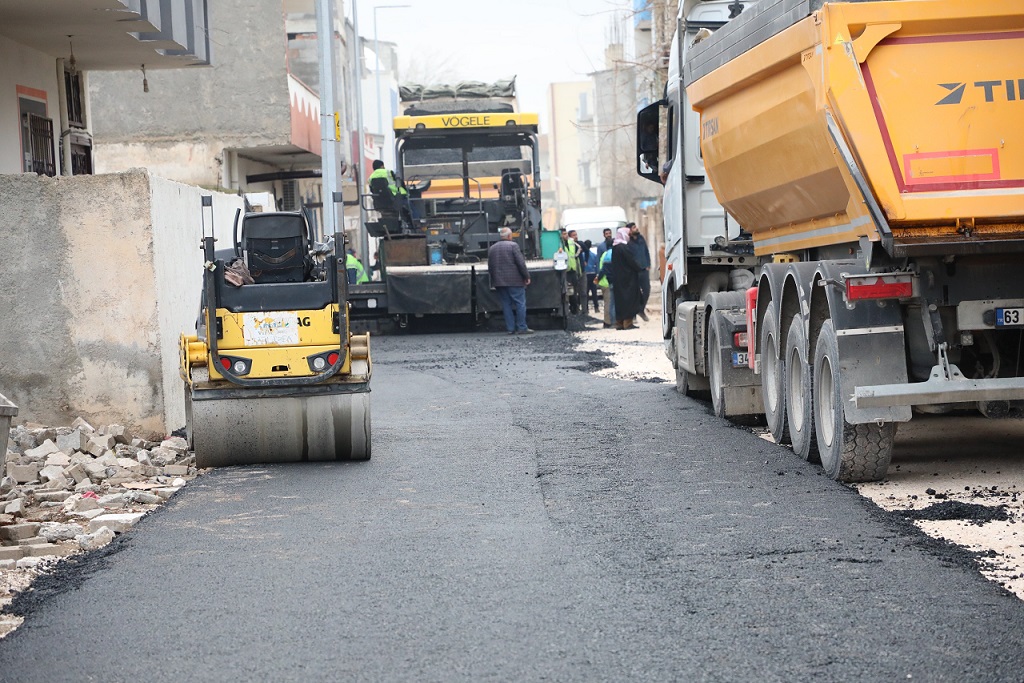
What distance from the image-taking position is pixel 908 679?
14.8 ft

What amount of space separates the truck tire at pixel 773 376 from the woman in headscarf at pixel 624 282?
1358 cm

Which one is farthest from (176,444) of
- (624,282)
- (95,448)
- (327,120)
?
(624,282)

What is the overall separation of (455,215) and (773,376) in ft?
A: 53.1

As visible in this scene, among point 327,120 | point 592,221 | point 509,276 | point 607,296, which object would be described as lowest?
point 607,296

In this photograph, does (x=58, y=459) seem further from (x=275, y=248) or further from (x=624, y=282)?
(x=624, y=282)

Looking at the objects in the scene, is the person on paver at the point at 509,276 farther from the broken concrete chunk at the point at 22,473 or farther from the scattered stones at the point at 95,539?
the scattered stones at the point at 95,539

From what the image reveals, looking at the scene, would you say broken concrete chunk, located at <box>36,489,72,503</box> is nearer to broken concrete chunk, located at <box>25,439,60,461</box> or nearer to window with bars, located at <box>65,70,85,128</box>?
broken concrete chunk, located at <box>25,439,60,461</box>

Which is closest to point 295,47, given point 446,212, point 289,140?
point 289,140

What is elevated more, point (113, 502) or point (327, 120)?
point (327, 120)

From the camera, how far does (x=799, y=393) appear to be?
9.64 metres

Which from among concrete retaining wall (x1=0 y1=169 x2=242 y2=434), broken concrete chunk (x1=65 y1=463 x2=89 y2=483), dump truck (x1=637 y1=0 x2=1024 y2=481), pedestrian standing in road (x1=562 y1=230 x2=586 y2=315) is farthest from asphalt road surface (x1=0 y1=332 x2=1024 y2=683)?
pedestrian standing in road (x1=562 y1=230 x2=586 y2=315)

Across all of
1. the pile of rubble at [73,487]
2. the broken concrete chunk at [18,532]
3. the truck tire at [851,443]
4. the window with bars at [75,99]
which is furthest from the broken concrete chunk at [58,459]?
the window with bars at [75,99]

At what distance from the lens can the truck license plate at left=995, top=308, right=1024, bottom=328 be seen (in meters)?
7.97

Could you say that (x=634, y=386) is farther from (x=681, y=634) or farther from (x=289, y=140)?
(x=289, y=140)
